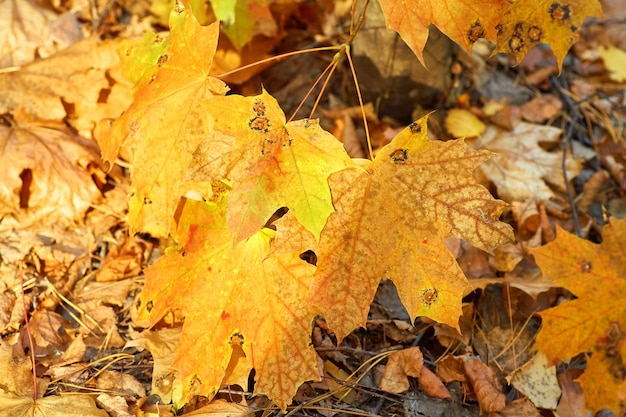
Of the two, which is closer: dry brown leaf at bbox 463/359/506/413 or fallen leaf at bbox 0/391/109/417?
fallen leaf at bbox 0/391/109/417

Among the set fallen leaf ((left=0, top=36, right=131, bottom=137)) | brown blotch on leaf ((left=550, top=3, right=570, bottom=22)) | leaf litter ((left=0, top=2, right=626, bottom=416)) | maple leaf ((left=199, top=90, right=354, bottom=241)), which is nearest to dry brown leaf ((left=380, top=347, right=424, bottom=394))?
leaf litter ((left=0, top=2, right=626, bottom=416))

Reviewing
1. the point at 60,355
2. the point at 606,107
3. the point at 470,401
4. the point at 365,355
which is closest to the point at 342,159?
the point at 365,355

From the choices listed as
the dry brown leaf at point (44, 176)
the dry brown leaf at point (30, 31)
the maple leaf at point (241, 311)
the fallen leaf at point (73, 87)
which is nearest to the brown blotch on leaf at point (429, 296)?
the maple leaf at point (241, 311)

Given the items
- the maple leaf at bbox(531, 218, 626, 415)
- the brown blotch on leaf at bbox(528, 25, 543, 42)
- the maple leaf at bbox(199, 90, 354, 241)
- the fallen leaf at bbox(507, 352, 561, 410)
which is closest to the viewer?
the maple leaf at bbox(199, 90, 354, 241)

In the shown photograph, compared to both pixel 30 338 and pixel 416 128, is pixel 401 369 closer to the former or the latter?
pixel 416 128

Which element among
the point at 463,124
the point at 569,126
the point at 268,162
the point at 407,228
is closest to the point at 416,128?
the point at 407,228

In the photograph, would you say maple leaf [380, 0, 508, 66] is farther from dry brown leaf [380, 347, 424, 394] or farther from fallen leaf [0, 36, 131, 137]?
fallen leaf [0, 36, 131, 137]

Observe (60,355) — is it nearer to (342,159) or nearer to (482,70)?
(342,159)
